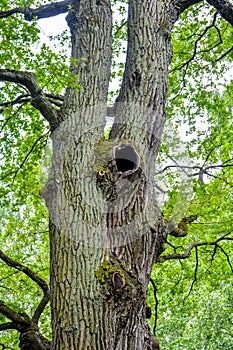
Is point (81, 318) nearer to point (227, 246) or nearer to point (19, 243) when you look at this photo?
point (19, 243)

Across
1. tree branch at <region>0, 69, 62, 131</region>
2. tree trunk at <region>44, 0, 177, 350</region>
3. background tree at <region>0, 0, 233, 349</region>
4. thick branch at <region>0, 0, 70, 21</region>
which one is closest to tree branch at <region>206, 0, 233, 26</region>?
background tree at <region>0, 0, 233, 349</region>

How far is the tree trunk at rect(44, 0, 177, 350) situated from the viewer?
271 cm

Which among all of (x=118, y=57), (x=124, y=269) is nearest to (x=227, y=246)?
(x=118, y=57)

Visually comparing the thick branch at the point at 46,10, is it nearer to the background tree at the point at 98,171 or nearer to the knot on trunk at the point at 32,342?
the background tree at the point at 98,171

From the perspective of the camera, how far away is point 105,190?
310 cm

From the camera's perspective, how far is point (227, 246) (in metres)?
8.40

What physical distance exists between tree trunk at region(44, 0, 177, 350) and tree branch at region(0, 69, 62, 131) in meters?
0.10

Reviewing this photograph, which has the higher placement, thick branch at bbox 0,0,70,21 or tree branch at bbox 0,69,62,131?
thick branch at bbox 0,0,70,21

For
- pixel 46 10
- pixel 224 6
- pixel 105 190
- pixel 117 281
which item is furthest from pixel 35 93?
pixel 224 6

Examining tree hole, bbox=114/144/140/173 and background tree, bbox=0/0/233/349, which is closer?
background tree, bbox=0/0/233/349

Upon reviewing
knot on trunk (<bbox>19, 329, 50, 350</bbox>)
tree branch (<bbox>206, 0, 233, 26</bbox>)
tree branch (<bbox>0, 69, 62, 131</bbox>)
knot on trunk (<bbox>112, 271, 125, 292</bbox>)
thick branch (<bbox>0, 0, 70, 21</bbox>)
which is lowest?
knot on trunk (<bbox>112, 271, 125, 292</bbox>)

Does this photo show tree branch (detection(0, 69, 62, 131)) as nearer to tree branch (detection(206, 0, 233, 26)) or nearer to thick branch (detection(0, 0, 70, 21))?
thick branch (detection(0, 0, 70, 21))

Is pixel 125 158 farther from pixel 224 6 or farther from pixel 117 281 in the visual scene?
pixel 224 6

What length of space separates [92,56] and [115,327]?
2.21m
